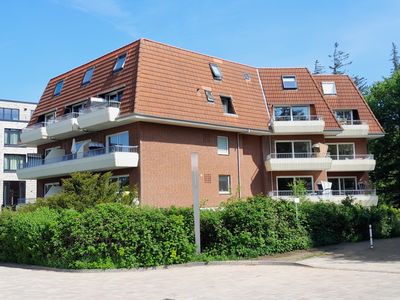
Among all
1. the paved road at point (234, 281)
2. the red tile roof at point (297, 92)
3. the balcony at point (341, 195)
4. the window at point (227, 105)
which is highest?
the red tile roof at point (297, 92)

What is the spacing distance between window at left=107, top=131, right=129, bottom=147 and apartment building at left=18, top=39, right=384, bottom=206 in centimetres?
6

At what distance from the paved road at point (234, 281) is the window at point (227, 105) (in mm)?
18909

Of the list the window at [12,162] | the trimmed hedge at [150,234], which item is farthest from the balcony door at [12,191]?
the trimmed hedge at [150,234]

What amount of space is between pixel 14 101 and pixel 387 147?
4670 centimetres

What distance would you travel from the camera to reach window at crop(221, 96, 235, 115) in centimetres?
3600

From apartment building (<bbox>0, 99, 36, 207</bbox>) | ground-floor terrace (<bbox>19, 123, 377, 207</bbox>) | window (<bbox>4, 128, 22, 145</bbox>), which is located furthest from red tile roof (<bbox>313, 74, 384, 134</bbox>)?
window (<bbox>4, 128, 22, 145</bbox>)

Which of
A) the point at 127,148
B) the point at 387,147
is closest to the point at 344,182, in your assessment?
the point at 387,147

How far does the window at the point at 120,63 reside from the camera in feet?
111

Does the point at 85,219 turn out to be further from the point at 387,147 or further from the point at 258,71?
the point at 387,147

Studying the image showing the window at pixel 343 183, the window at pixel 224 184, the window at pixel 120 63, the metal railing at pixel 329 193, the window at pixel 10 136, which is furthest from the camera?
the window at pixel 10 136

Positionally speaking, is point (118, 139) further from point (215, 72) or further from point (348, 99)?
point (348, 99)

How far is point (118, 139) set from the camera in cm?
3288

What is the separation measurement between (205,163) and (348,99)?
1683 cm

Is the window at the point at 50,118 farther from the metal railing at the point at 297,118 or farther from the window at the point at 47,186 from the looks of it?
the metal railing at the point at 297,118
